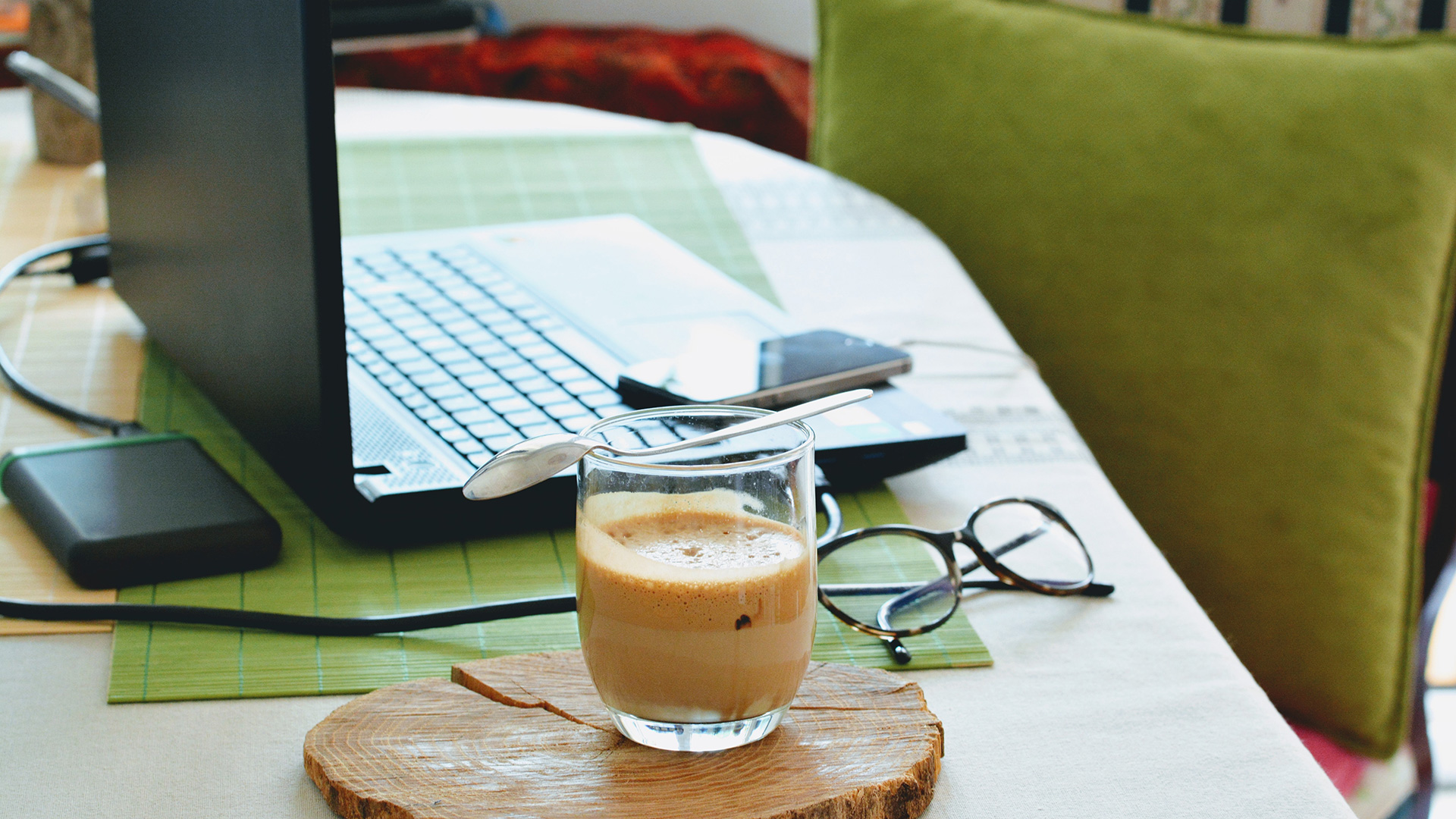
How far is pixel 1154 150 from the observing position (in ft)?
3.43

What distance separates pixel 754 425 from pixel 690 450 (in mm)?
33

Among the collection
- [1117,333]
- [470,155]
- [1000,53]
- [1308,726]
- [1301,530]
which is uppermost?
[1000,53]

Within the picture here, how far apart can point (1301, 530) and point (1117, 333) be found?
22 centimetres

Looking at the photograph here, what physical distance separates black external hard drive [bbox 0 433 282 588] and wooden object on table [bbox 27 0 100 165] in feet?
2.24

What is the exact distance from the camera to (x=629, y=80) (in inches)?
88.4

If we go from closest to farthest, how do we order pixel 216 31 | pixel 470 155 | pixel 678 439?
1. pixel 678 439
2. pixel 216 31
3. pixel 470 155

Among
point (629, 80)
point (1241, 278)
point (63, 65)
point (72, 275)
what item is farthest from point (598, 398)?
point (629, 80)

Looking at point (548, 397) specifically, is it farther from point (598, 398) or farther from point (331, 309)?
point (331, 309)

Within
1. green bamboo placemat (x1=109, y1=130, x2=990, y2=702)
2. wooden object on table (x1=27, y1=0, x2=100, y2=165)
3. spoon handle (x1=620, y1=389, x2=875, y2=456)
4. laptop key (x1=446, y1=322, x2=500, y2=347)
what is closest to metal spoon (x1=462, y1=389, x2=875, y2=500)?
spoon handle (x1=620, y1=389, x2=875, y2=456)

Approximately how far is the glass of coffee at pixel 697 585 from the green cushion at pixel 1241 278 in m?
0.69

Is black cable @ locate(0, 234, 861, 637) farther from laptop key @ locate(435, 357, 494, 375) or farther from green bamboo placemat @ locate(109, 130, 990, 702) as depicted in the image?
laptop key @ locate(435, 357, 494, 375)

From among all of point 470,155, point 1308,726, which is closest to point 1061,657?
point 1308,726

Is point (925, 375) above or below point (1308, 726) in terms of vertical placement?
above

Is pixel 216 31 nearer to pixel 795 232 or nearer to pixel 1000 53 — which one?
pixel 795 232
